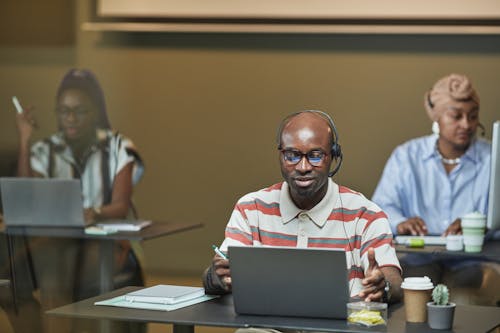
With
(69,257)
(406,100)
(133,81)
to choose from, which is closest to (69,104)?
(69,257)

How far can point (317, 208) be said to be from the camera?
3.07 metres

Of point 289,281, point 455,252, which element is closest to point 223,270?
point 289,281

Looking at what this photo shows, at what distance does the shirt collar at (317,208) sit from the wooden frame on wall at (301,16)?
3.98 meters

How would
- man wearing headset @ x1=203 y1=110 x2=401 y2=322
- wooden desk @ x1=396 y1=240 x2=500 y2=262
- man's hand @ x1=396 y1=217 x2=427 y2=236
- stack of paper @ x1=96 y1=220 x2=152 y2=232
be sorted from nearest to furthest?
man wearing headset @ x1=203 y1=110 x2=401 y2=322, wooden desk @ x1=396 y1=240 x2=500 y2=262, man's hand @ x1=396 y1=217 x2=427 y2=236, stack of paper @ x1=96 y1=220 x2=152 y2=232

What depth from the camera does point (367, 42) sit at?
7.09 meters

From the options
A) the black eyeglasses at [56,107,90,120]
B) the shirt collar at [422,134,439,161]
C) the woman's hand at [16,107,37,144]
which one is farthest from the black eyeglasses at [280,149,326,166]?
the woman's hand at [16,107,37,144]

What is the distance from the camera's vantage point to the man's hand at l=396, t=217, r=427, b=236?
15.6 ft

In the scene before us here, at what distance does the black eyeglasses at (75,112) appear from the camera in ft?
18.0

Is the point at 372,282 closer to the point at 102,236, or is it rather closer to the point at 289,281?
the point at 289,281

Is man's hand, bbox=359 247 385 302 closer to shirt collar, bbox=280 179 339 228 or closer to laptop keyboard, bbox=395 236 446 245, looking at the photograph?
shirt collar, bbox=280 179 339 228

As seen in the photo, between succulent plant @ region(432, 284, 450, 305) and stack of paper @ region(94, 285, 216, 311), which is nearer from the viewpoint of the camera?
succulent plant @ region(432, 284, 450, 305)

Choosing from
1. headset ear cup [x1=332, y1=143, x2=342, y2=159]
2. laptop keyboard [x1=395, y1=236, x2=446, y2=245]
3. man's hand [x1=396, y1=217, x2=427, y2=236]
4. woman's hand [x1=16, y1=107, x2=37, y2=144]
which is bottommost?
laptop keyboard [x1=395, y1=236, x2=446, y2=245]

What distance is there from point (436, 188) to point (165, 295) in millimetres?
2473

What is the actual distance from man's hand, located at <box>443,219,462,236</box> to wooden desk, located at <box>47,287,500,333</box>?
1.87 metres
